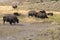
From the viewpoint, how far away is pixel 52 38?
15.5m

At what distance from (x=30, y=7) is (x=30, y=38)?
90.0ft

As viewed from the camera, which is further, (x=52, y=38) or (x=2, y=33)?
(x=2, y=33)

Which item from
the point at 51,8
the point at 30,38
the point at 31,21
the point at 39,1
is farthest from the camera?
the point at 39,1

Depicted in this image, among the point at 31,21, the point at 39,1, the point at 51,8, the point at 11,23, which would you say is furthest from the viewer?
the point at 39,1

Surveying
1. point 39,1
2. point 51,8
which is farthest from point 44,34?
point 39,1

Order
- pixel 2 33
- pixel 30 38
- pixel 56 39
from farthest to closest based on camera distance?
pixel 2 33 → pixel 30 38 → pixel 56 39

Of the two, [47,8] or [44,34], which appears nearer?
[44,34]

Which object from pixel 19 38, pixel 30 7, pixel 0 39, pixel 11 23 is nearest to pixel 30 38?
pixel 19 38

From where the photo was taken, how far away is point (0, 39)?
16.8 metres

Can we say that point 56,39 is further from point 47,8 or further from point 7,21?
point 47,8

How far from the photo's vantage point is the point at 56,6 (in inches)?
1753

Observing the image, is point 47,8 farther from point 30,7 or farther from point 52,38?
point 52,38

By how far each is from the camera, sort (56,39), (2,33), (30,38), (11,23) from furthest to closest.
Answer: (11,23)
(2,33)
(30,38)
(56,39)

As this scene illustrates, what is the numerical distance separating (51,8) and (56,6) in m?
1.45
